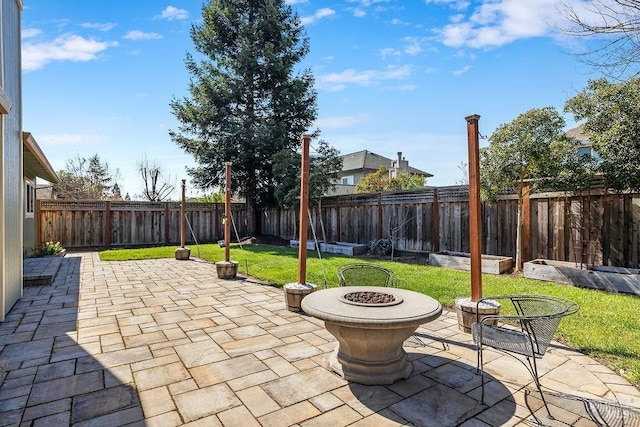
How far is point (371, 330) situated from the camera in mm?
2371

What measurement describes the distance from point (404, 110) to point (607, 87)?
5.50 metres

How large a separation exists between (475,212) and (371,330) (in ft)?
5.91

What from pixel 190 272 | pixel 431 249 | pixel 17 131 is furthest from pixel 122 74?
pixel 431 249

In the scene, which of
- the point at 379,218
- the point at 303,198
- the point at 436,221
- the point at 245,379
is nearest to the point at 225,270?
the point at 303,198

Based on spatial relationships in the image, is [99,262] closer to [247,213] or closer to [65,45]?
[65,45]

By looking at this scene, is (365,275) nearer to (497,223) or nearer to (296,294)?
(296,294)

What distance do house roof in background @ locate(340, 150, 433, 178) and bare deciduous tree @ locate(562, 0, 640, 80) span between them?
845 inches

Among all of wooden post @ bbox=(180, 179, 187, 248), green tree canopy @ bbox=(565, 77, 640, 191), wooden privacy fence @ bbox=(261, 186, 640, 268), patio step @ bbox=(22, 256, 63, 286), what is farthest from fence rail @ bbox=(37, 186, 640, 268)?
patio step @ bbox=(22, 256, 63, 286)

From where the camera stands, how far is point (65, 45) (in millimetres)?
7254

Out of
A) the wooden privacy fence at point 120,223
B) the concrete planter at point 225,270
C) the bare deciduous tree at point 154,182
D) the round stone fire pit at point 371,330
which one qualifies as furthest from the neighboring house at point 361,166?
the round stone fire pit at point 371,330

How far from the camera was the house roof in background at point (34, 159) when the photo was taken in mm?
5852

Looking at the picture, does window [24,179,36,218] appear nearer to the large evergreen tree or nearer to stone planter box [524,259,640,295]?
the large evergreen tree

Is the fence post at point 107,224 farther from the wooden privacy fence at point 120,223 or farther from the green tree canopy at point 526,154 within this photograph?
the green tree canopy at point 526,154

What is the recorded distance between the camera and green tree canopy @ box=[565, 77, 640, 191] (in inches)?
186
